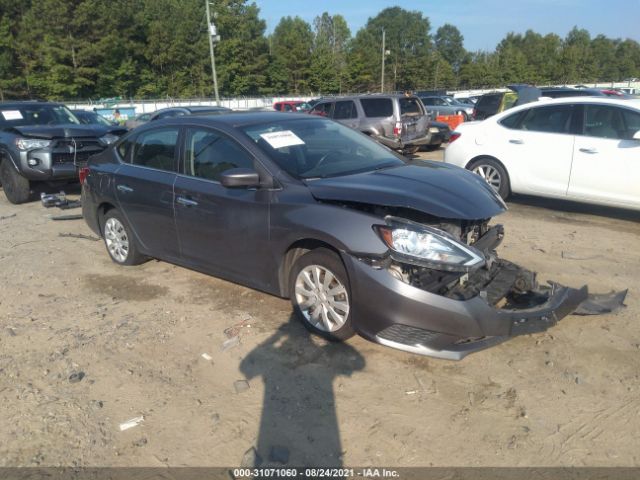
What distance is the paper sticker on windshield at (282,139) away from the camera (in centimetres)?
433

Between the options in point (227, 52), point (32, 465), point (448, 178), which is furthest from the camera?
point (227, 52)

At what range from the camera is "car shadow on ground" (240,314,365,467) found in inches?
111

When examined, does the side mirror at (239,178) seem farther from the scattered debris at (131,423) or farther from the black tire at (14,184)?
the black tire at (14,184)

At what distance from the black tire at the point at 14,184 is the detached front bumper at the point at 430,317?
307 inches

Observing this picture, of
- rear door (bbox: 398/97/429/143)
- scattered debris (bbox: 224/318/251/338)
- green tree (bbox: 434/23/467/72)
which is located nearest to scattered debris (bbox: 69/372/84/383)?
scattered debris (bbox: 224/318/251/338)

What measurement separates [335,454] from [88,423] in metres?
1.46

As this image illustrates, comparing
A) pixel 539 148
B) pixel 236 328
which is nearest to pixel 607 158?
pixel 539 148

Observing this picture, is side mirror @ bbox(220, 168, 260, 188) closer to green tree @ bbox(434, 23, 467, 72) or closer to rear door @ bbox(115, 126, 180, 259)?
rear door @ bbox(115, 126, 180, 259)

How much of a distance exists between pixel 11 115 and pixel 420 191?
9316mm

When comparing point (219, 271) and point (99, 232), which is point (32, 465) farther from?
point (99, 232)

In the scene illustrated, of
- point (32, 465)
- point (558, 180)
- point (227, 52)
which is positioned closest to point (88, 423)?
point (32, 465)

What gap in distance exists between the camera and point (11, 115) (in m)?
10.1

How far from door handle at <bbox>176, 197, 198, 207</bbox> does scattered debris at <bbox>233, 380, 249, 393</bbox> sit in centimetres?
171

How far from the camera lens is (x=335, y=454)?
9.19ft
